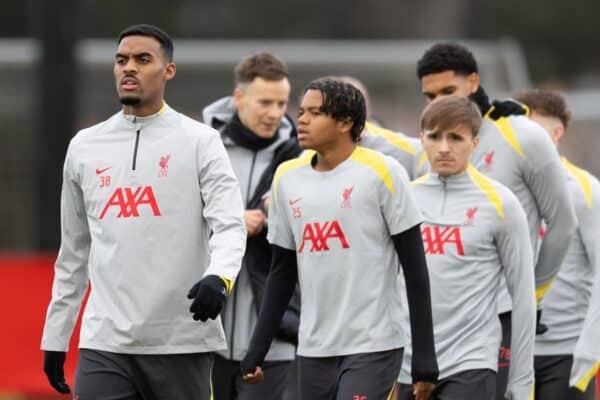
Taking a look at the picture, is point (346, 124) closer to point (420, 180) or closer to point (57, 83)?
point (420, 180)

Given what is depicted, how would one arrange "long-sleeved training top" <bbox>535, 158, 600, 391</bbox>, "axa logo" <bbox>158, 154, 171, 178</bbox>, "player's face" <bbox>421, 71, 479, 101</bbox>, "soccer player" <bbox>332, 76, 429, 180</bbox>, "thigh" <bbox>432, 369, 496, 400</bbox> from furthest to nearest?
"long-sleeved training top" <bbox>535, 158, 600, 391</bbox>, "soccer player" <bbox>332, 76, 429, 180</bbox>, "player's face" <bbox>421, 71, 479, 101</bbox>, "thigh" <bbox>432, 369, 496, 400</bbox>, "axa logo" <bbox>158, 154, 171, 178</bbox>

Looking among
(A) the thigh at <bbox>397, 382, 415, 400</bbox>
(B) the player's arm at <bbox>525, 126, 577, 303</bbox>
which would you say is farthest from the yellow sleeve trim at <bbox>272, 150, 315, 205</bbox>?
(B) the player's arm at <bbox>525, 126, 577, 303</bbox>

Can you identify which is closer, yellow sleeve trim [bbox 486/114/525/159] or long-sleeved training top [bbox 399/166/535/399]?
long-sleeved training top [bbox 399/166/535/399]

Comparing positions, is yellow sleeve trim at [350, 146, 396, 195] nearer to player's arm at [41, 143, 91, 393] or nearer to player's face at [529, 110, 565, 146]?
player's arm at [41, 143, 91, 393]

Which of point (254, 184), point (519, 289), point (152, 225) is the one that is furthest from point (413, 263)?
point (254, 184)

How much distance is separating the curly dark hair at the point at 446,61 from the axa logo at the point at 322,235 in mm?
1584

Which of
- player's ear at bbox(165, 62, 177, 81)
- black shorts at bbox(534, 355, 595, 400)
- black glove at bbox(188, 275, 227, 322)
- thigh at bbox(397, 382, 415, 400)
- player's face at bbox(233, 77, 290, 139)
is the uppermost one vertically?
player's ear at bbox(165, 62, 177, 81)

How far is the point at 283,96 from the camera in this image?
9047 millimetres

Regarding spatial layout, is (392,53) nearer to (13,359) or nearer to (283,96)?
(13,359)

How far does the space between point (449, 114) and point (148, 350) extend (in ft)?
6.58

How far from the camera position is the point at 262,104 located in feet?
29.3

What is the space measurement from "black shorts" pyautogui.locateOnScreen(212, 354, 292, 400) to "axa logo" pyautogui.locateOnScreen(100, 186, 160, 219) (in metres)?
1.92

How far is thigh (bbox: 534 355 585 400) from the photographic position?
9.12m

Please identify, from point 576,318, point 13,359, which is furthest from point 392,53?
point 576,318
